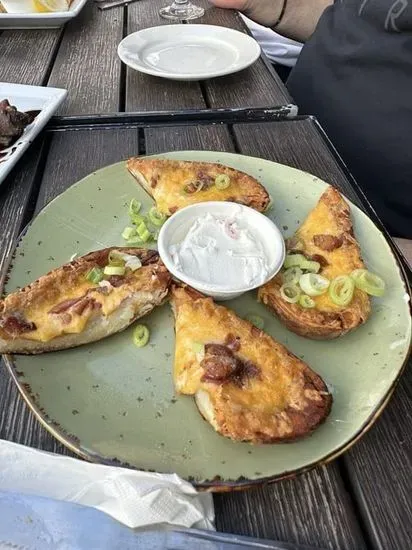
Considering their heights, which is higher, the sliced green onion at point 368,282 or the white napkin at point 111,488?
the sliced green onion at point 368,282

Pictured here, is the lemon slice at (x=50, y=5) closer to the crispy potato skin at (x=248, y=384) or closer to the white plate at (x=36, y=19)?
the white plate at (x=36, y=19)

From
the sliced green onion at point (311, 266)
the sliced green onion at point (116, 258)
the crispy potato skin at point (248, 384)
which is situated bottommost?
the sliced green onion at point (116, 258)

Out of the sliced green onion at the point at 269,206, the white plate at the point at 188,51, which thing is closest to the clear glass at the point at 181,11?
the white plate at the point at 188,51

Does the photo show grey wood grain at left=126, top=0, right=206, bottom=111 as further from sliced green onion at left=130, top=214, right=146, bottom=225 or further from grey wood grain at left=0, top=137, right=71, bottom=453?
sliced green onion at left=130, top=214, right=146, bottom=225

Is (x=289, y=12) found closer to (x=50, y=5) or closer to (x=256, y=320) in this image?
(x=50, y=5)

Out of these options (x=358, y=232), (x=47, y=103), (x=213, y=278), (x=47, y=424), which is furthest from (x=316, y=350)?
(x=47, y=103)

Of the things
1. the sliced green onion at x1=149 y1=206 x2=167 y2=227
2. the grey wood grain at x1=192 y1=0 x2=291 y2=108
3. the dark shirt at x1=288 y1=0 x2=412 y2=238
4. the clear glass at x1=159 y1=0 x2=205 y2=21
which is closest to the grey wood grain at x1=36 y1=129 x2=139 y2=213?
the sliced green onion at x1=149 y1=206 x2=167 y2=227

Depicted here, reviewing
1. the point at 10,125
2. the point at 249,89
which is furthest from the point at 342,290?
the point at 249,89

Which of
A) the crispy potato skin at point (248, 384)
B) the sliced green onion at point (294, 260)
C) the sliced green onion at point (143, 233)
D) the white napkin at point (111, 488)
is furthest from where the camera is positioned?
the sliced green onion at point (143, 233)
